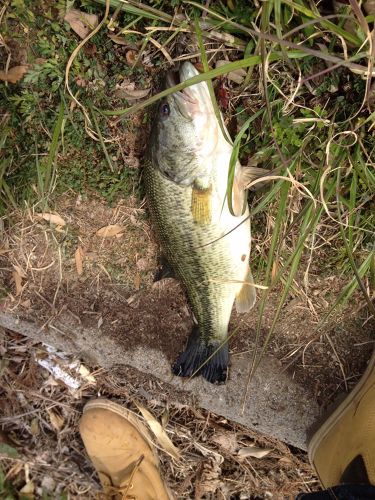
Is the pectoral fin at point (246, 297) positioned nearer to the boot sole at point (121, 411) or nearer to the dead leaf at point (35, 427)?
the boot sole at point (121, 411)

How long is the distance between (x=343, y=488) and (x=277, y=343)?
0.81 metres

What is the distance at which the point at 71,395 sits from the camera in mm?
3135

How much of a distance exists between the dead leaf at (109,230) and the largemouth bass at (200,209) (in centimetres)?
45

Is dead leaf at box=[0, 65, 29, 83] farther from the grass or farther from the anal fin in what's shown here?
the anal fin

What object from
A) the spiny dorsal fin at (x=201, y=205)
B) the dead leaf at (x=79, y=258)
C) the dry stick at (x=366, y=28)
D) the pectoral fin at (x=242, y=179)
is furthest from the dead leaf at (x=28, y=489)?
the dry stick at (x=366, y=28)

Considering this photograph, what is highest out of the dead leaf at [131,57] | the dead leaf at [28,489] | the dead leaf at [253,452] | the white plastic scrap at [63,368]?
the dead leaf at [131,57]

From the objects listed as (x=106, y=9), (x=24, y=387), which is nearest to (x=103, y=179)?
(x=106, y=9)

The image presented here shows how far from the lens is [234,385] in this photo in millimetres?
2670

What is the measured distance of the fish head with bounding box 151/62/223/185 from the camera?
1.99m

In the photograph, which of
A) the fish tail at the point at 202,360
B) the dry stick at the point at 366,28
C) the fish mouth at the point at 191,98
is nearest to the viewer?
the dry stick at the point at 366,28

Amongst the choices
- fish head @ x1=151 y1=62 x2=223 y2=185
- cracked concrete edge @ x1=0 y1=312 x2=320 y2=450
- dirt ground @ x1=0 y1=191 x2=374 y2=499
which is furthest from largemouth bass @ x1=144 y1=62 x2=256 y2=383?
cracked concrete edge @ x1=0 y1=312 x2=320 y2=450

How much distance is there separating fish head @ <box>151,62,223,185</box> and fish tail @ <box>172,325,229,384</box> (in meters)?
0.95

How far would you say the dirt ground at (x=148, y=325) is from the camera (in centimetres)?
254

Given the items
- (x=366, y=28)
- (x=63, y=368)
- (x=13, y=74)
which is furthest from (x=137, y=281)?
(x=366, y=28)
